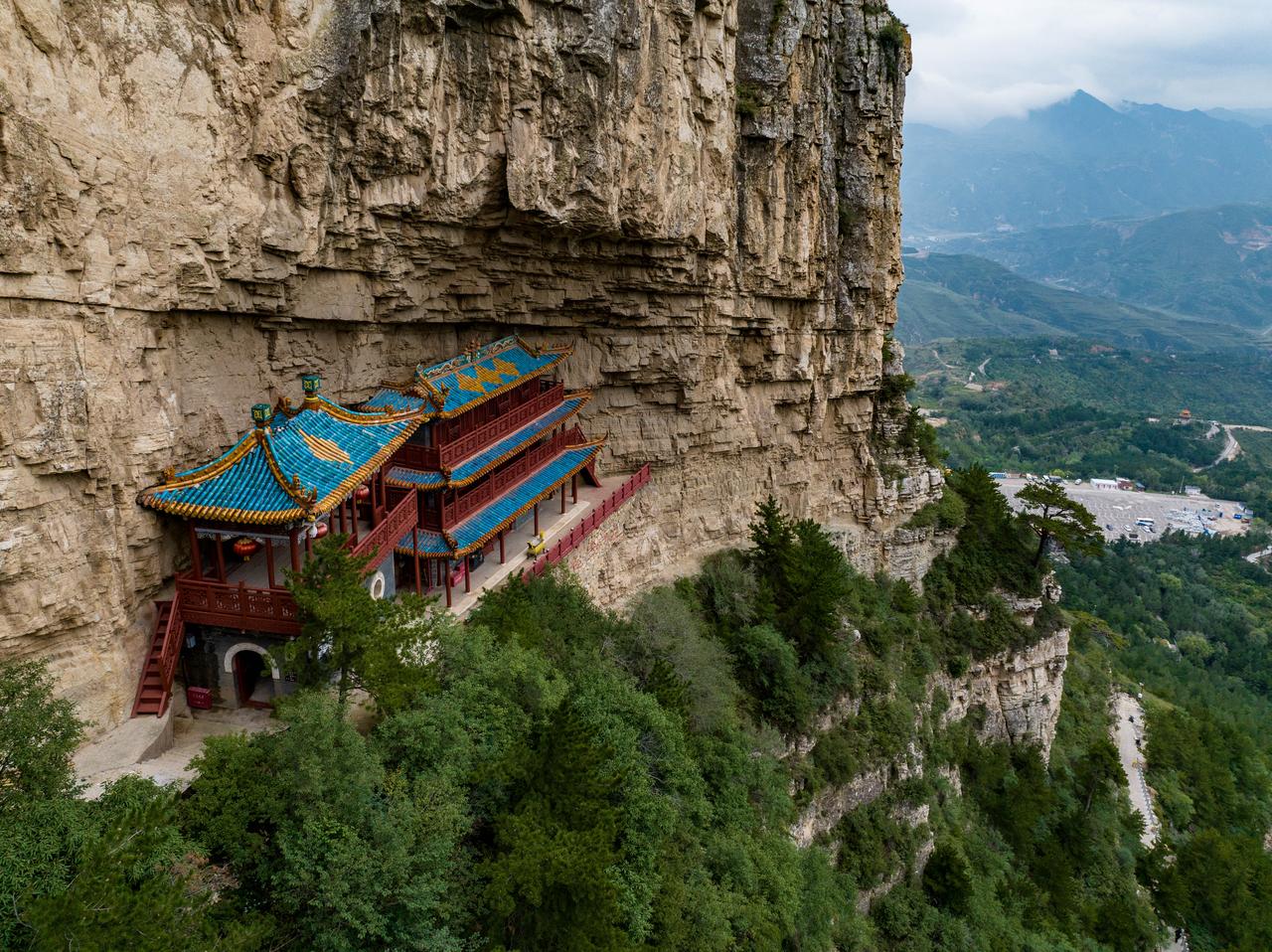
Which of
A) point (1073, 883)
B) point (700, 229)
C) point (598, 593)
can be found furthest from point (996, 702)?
point (700, 229)

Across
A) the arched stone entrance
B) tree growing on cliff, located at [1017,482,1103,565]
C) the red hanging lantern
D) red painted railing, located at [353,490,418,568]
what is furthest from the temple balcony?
tree growing on cliff, located at [1017,482,1103,565]

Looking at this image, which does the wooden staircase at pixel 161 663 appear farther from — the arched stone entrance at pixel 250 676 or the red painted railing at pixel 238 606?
the arched stone entrance at pixel 250 676

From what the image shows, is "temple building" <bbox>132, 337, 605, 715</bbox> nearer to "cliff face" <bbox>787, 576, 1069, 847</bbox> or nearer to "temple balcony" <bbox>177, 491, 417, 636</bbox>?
"temple balcony" <bbox>177, 491, 417, 636</bbox>

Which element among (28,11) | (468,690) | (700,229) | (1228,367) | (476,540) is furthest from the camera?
(1228,367)

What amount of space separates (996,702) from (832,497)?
38.3ft

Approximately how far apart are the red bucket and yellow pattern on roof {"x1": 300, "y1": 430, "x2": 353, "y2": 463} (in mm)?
4578

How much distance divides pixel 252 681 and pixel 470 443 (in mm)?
7191

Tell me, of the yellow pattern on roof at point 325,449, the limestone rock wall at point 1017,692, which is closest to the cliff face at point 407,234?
the yellow pattern on roof at point 325,449

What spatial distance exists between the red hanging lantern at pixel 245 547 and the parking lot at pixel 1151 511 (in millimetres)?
80895

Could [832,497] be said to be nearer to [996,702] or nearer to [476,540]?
[996,702]

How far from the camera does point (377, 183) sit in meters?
17.1

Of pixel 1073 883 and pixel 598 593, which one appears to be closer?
pixel 598 593

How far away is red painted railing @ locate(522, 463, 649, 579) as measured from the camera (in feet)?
67.1

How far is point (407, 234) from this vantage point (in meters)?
18.4
